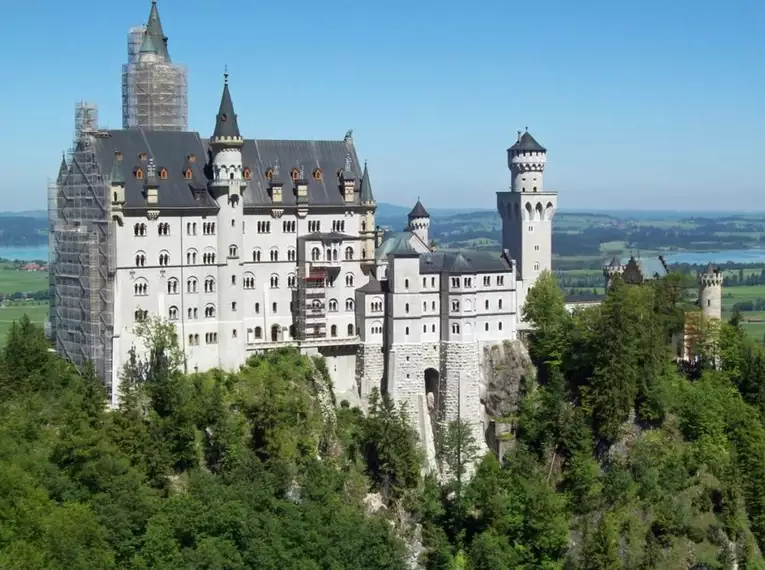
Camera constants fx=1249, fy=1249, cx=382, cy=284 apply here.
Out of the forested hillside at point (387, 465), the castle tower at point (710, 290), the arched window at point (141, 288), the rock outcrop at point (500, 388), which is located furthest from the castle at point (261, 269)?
the castle tower at point (710, 290)

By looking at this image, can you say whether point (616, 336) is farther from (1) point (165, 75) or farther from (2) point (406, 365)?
(1) point (165, 75)

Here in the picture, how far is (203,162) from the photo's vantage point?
9038 centimetres

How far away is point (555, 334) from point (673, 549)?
18.8m

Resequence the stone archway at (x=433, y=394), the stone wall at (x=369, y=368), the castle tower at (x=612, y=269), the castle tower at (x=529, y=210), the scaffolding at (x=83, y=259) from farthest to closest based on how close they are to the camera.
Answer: the castle tower at (x=612, y=269), the castle tower at (x=529, y=210), the stone archway at (x=433, y=394), the stone wall at (x=369, y=368), the scaffolding at (x=83, y=259)

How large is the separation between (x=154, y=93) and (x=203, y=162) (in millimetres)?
10815

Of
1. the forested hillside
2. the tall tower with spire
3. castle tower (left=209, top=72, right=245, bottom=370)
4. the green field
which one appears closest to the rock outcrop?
the forested hillside

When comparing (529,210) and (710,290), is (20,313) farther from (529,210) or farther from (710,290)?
(710,290)

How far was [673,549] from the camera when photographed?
8606 cm

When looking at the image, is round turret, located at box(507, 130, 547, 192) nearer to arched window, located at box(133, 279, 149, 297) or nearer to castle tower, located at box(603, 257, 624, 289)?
castle tower, located at box(603, 257, 624, 289)

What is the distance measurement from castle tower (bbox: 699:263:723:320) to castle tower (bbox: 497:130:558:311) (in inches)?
527

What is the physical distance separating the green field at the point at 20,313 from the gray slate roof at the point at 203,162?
72.5 m

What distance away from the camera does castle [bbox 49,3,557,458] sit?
8569 cm

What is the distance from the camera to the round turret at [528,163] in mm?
101062

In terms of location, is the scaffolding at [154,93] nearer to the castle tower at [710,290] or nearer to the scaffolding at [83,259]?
the scaffolding at [83,259]
